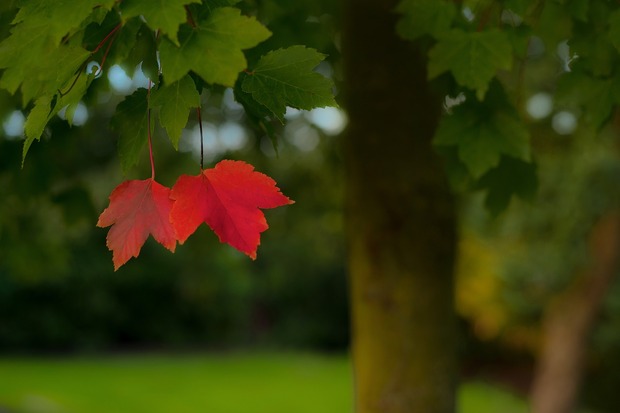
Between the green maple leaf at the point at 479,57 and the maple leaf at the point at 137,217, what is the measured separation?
0.63 m

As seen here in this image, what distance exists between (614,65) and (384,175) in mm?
848

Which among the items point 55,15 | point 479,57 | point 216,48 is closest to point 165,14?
point 216,48

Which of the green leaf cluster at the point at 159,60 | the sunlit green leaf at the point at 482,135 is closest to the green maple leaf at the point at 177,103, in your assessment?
the green leaf cluster at the point at 159,60

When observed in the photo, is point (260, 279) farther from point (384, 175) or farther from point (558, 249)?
point (384, 175)

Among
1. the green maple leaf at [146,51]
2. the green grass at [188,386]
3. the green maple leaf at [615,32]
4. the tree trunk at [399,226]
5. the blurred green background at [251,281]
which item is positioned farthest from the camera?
the green grass at [188,386]

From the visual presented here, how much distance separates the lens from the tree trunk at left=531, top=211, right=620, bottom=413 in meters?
7.96

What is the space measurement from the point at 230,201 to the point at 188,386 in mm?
12116

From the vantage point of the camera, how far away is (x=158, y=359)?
15.2 m

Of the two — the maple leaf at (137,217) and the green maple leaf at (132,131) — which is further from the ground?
the green maple leaf at (132,131)

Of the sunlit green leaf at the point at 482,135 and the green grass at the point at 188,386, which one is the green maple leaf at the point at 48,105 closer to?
the sunlit green leaf at the point at 482,135

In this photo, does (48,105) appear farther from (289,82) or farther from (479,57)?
(479,57)

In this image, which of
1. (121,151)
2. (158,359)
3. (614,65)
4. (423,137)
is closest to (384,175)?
(423,137)

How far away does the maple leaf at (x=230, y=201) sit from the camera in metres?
1.08

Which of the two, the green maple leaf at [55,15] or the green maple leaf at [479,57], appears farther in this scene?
the green maple leaf at [479,57]
